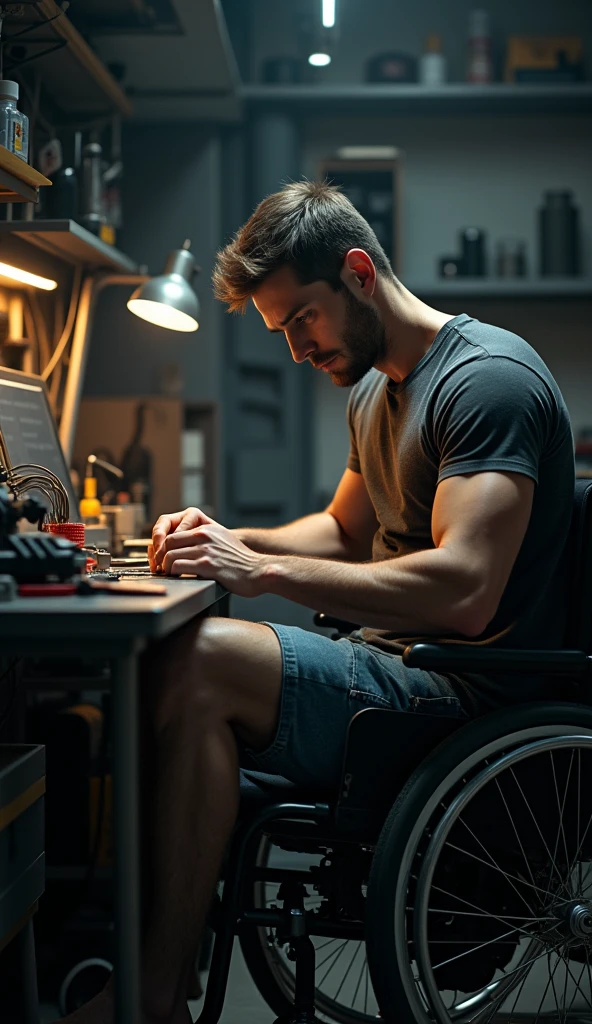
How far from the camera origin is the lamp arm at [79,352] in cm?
271

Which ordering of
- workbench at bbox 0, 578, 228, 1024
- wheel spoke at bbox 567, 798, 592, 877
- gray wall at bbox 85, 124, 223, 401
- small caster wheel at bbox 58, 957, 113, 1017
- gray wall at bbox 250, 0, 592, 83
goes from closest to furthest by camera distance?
workbench at bbox 0, 578, 228, 1024 < wheel spoke at bbox 567, 798, 592, 877 < small caster wheel at bbox 58, 957, 113, 1017 < gray wall at bbox 85, 124, 223, 401 < gray wall at bbox 250, 0, 592, 83

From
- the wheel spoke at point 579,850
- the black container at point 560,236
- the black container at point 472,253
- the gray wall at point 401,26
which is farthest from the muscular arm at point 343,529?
the gray wall at point 401,26

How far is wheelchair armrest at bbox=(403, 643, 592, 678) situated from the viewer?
4.32ft

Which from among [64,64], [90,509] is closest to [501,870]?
[90,509]

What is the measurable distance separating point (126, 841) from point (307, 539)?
938 mm

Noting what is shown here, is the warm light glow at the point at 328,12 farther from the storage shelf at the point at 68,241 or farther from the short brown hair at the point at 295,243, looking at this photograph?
the short brown hair at the point at 295,243

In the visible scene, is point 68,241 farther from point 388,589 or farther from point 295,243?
point 388,589

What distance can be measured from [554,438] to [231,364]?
289cm

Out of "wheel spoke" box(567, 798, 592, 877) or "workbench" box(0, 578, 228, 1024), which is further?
"wheel spoke" box(567, 798, 592, 877)

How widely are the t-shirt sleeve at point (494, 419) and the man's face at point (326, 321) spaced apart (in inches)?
9.4

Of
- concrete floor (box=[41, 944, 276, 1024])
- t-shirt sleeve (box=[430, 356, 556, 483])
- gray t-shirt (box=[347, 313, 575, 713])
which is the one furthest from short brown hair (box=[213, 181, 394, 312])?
concrete floor (box=[41, 944, 276, 1024])

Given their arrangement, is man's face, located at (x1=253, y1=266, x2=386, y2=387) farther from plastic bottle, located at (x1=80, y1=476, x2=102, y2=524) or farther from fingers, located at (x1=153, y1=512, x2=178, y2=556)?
plastic bottle, located at (x1=80, y1=476, x2=102, y2=524)

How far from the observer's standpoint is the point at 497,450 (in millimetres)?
1394

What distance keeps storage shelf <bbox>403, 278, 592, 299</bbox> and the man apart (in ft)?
8.40
